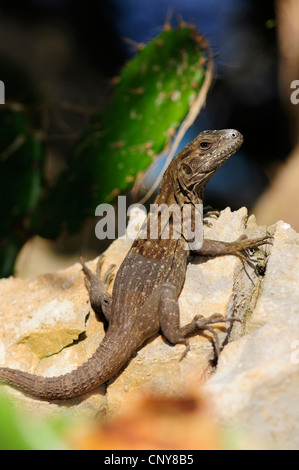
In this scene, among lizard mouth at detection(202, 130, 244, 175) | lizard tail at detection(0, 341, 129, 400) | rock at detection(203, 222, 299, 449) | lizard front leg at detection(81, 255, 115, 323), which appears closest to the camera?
rock at detection(203, 222, 299, 449)

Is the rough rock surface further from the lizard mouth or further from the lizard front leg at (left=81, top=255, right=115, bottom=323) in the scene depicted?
the lizard mouth

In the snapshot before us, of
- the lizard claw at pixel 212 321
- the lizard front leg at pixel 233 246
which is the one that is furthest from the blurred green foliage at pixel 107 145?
the lizard claw at pixel 212 321

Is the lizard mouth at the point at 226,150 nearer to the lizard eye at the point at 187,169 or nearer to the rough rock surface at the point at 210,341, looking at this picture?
the lizard eye at the point at 187,169

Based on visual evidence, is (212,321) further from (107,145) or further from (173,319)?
(107,145)

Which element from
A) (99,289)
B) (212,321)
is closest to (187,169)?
(99,289)

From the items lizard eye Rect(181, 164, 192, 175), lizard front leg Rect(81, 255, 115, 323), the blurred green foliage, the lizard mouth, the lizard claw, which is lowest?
the lizard claw

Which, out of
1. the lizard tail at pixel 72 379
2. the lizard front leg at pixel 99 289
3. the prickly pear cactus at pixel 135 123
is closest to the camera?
the lizard tail at pixel 72 379

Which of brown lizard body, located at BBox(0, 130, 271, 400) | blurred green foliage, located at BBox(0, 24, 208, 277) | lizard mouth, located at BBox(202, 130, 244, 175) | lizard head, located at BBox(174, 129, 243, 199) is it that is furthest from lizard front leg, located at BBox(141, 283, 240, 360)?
blurred green foliage, located at BBox(0, 24, 208, 277)

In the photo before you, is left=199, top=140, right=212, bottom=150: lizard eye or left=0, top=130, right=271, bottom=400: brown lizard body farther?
left=199, top=140, right=212, bottom=150: lizard eye
